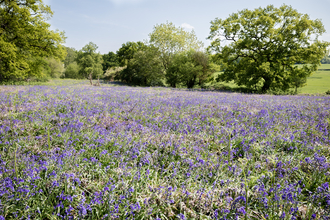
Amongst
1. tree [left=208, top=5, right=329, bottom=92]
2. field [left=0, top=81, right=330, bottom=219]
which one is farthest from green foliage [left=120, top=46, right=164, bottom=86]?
field [left=0, top=81, right=330, bottom=219]

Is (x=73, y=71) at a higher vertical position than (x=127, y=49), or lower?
lower

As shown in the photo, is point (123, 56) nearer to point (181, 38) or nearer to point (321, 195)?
point (181, 38)

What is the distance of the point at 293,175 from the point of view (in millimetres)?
2834

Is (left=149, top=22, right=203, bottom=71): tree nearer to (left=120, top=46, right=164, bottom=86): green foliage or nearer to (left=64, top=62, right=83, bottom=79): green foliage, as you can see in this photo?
(left=120, top=46, right=164, bottom=86): green foliage

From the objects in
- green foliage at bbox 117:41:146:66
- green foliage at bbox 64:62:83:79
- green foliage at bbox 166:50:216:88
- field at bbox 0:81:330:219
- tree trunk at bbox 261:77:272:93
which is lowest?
field at bbox 0:81:330:219

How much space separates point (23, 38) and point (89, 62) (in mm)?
40497

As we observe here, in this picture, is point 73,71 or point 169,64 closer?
point 169,64

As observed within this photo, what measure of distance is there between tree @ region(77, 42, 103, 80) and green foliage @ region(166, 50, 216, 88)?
3122 cm

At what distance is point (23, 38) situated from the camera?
18.9 m

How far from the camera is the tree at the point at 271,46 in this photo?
22.1 meters

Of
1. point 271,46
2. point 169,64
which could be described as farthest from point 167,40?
point 271,46

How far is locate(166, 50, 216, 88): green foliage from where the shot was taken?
30.5 metres

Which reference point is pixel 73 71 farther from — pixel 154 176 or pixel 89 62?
pixel 154 176

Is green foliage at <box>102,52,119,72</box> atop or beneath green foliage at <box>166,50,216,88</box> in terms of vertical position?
atop
